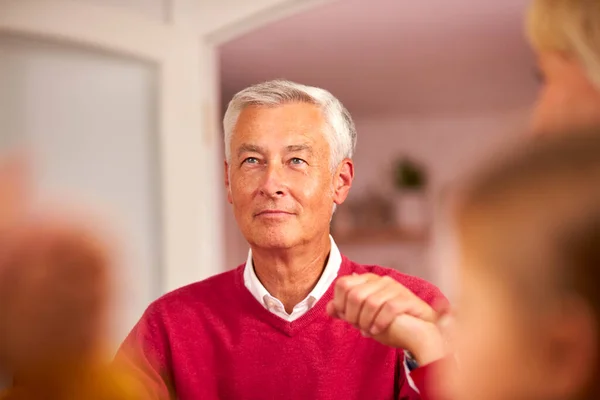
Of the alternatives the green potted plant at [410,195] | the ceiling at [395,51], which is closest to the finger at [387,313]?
the ceiling at [395,51]

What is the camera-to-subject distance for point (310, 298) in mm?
985

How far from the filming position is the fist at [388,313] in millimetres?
602

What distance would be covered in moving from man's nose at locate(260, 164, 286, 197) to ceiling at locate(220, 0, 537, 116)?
2.05 m

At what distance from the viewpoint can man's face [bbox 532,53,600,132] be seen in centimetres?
48

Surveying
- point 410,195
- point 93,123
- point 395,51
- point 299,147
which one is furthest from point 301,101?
point 410,195

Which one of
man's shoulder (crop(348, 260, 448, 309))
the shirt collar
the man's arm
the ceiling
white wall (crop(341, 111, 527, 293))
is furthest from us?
white wall (crop(341, 111, 527, 293))

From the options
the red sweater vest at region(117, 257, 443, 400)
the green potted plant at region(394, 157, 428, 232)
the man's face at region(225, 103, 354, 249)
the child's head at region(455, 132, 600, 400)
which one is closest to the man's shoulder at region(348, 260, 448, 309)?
the red sweater vest at region(117, 257, 443, 400)

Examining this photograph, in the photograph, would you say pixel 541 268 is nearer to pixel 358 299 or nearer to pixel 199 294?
pixel 358 299

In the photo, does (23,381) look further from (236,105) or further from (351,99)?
(351,99)

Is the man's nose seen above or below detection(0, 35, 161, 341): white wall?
below

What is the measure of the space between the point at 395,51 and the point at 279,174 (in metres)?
2.85

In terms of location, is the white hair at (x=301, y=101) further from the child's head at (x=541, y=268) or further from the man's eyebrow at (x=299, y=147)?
the child's head at (x=541, y=268)

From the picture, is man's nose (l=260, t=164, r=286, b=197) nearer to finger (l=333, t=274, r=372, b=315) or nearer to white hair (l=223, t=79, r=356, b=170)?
white hair (l=223, t=79, r=356, b=170)

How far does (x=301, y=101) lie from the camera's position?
0.96 metres
